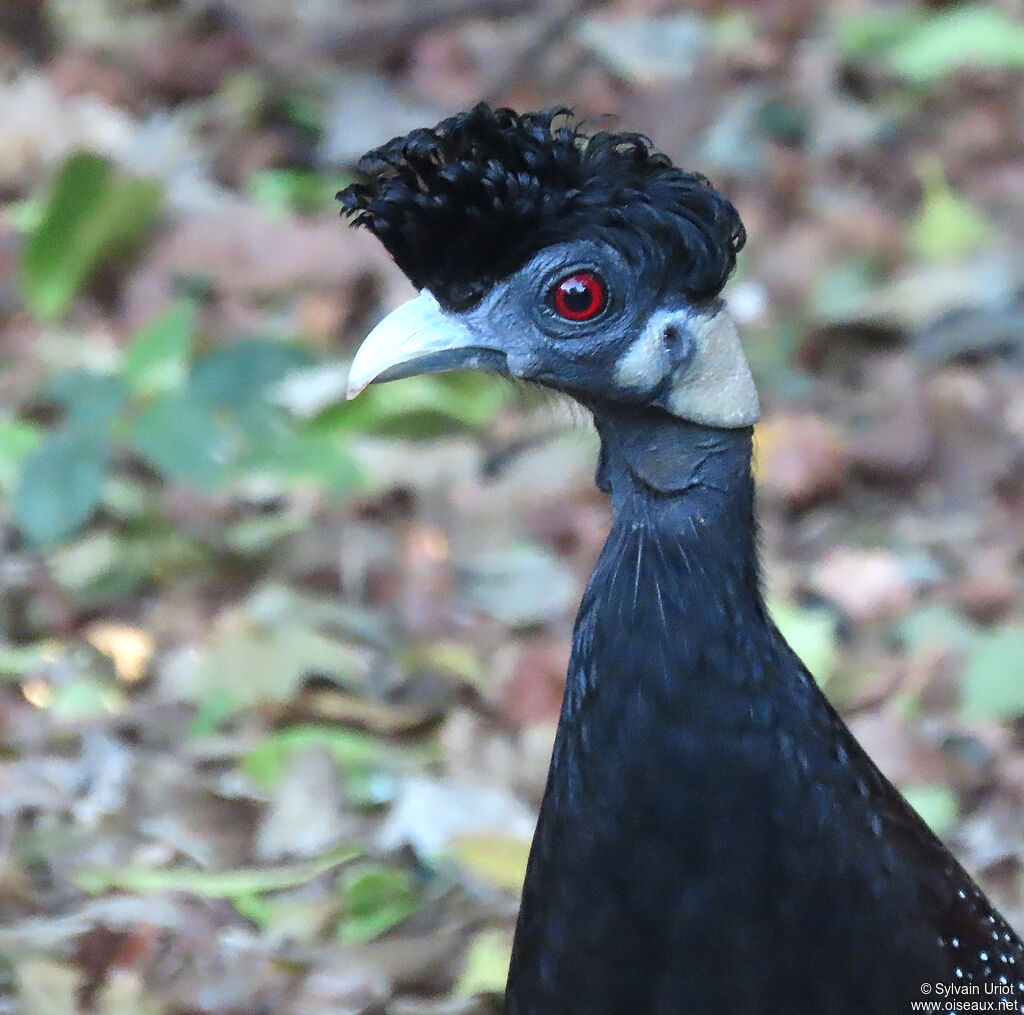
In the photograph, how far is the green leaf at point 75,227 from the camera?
5.91 metres

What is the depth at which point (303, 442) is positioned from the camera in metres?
4.88

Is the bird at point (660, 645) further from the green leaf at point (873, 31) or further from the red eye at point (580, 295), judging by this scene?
the green leaf at point (873, 31)

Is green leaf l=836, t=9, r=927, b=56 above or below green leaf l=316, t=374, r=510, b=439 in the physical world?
above

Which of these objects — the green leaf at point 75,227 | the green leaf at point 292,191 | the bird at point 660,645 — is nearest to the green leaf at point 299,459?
the green leaf at point 75,227

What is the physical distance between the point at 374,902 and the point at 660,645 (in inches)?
59.9

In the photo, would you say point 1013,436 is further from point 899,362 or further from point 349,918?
point 349,918

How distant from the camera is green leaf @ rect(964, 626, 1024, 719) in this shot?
4352mm

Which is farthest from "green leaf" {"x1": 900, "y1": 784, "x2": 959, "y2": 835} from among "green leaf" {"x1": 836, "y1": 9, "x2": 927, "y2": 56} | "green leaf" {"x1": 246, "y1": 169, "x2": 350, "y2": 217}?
"green leaf" {"x1": 836, "y1": 9, "x2": 927, "y2": 56}

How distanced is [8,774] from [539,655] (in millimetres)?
1409

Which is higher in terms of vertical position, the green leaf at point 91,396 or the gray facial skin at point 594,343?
the green leaf at point 91,396

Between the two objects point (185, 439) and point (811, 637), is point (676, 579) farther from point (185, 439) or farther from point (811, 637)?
point (185, 439)

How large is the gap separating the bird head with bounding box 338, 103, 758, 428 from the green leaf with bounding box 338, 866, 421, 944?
1.56 m

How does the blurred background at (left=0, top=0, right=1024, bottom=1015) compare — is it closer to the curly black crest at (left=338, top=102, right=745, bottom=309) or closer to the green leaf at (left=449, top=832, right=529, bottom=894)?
the green leaf at (left=449, top=832, right=529, bottom=894)

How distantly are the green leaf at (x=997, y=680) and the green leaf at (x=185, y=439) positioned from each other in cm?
207
